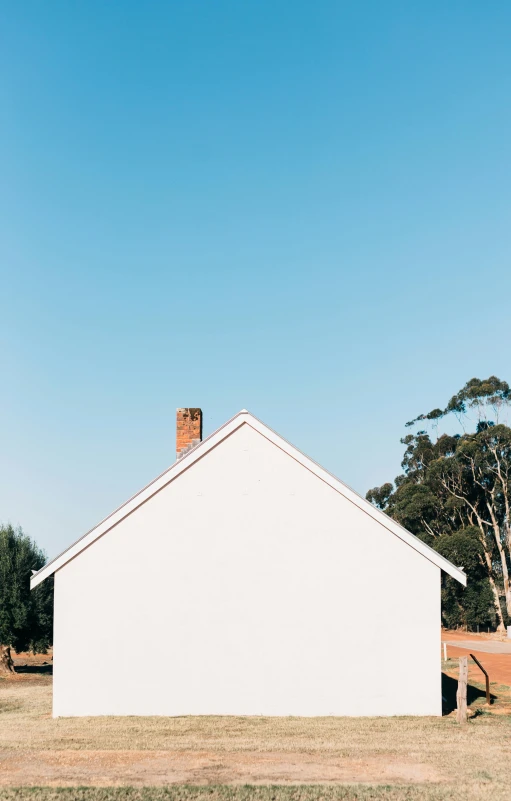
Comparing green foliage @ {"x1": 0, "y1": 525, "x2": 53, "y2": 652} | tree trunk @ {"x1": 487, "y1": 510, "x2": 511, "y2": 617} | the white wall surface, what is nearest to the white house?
the white wall surface

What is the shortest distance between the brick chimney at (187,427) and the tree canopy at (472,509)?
135 ft

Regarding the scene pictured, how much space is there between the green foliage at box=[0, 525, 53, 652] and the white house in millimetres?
13721

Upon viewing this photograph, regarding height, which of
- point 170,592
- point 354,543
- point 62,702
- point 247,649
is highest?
point 354,543

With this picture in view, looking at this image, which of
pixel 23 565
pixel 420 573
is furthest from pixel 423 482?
pixel 420 573

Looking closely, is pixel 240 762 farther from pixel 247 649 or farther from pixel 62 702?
pixel 62 702

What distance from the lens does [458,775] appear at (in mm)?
12867

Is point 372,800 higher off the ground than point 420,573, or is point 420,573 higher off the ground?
point 420,573

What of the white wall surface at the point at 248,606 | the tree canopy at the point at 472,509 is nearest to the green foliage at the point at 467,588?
the tree canopy at the point at 472,509

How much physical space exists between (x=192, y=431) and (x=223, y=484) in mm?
4535

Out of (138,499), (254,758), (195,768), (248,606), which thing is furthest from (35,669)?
(195,768)

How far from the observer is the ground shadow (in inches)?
1340

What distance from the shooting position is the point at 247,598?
63.8 feet

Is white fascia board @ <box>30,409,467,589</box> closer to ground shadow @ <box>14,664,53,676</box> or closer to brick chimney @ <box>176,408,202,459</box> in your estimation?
brick chimney @ <box>176,408,202,459</box>

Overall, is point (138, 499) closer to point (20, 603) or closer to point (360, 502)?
point (360, 502)
